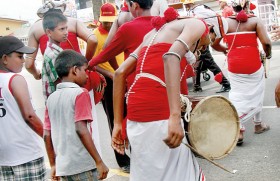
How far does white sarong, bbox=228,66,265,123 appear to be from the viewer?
534cm

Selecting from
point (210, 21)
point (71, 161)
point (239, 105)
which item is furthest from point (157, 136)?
point (239, 105)

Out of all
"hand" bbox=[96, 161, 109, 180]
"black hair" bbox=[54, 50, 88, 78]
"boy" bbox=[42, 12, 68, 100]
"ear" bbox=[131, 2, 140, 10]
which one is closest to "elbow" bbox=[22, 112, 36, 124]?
"black hair" bbox=[54, 50, 88, 78]

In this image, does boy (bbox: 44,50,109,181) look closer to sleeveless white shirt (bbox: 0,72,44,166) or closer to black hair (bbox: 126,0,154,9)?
sleeveless white shirt (bbox: 0,72,44,166)

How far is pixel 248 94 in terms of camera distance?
5.35 m

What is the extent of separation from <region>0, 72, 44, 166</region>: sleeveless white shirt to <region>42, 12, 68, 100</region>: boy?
0.85 m

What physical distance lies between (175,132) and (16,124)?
4.35 ft

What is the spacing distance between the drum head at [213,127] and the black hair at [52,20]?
6.07ft

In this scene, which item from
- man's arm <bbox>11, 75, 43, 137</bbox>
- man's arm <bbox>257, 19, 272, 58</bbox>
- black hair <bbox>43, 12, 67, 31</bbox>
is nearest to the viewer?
man's arm <bbox>11, 75, 43, 137</bbox>

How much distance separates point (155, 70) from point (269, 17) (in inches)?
602

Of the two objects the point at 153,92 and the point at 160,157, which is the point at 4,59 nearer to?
the point at 153,92

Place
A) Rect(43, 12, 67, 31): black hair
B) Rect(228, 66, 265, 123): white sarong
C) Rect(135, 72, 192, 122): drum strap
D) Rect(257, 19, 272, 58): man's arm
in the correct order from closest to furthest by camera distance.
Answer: Rect(135, 72, 192, 122): drum strap < Rect(43, 12, 67, 31): black hair < Rect(257, 19, 272, 58): man's arm < Rect(228, 66, 265, 123): white sarong

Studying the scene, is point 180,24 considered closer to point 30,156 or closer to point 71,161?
point 71,161

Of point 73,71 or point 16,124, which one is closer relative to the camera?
point 16,124

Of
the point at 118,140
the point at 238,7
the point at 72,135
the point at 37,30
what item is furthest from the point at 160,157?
the point at 238,7
